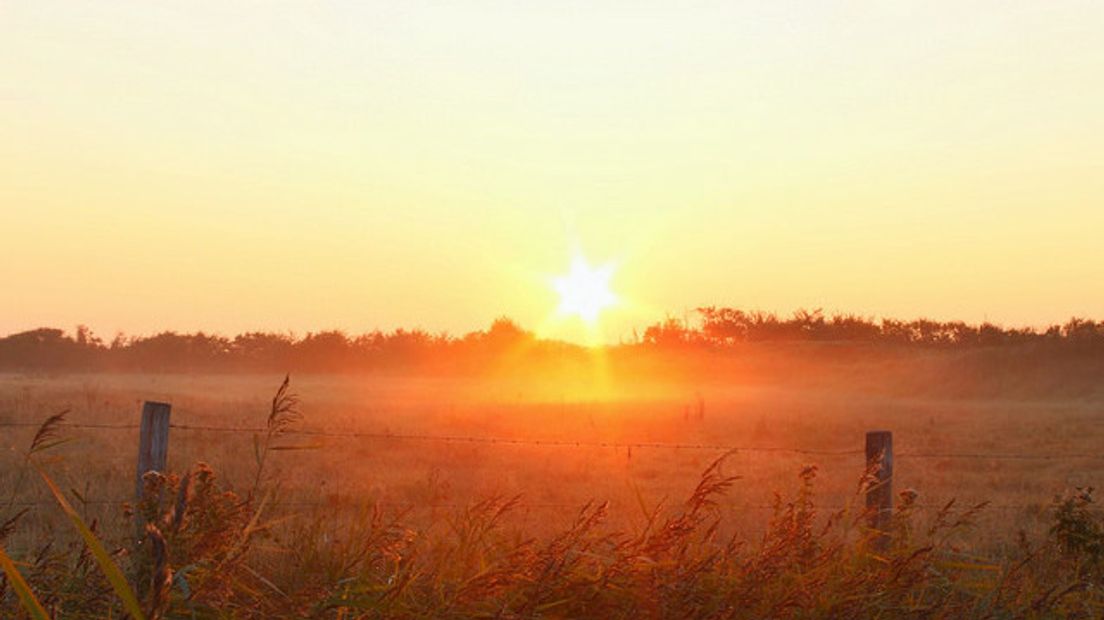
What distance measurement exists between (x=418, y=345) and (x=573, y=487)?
51166mm

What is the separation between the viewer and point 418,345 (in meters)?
64.6

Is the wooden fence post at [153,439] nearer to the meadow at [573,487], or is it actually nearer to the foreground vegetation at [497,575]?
the meadow at [573,487]

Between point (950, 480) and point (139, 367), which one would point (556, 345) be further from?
point (950, 480)

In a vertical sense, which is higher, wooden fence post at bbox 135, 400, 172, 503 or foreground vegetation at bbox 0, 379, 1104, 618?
wooden fence post at bbox 135, 400, 172, 503

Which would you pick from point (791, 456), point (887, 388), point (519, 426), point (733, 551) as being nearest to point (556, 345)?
point (887, 388)

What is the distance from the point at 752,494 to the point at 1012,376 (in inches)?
1339

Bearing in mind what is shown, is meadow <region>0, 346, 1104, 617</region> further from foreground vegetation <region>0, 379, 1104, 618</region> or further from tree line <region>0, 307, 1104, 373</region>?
tree line <region>0, 307, 1104, 373</region>

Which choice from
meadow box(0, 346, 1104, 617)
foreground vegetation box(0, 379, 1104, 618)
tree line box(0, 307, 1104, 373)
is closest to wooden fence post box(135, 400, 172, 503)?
meadow box(0, 346, 1104, 617)

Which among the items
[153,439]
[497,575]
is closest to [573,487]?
[153,439]

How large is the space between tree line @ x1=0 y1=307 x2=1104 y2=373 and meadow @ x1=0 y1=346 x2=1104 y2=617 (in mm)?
15231

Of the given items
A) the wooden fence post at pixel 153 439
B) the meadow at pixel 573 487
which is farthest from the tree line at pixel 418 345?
the wooden fence post at pixel 153 439

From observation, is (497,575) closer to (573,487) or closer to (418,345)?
(573,487)

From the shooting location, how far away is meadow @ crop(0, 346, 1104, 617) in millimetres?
3846

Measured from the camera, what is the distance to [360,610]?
11.6ft
